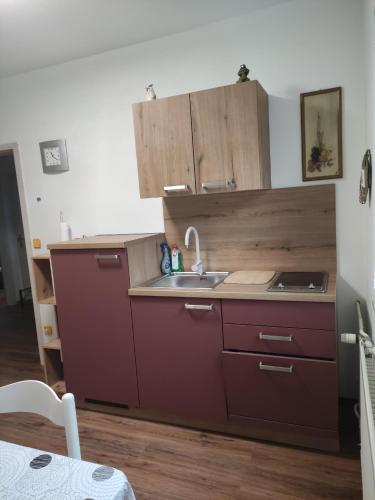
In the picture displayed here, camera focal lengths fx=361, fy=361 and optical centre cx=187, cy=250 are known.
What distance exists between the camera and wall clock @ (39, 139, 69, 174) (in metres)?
2.91

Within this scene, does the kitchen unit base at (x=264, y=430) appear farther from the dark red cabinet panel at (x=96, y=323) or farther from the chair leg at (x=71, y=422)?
the chair leg at (x=71, y=422)

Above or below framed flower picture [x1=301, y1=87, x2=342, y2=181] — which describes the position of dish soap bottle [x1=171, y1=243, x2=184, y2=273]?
below

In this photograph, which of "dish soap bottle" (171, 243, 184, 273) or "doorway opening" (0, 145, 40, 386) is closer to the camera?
"dish soap bottle" (171, 243, 184, 273)

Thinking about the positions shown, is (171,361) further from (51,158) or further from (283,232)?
(51,158)

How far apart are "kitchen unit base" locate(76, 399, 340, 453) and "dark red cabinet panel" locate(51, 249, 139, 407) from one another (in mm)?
228

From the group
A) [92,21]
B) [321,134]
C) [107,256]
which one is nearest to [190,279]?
[107,256]

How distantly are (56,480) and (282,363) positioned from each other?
131 centimetres

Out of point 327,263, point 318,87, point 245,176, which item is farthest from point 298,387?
point 318,87

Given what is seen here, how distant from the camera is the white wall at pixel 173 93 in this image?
2.08m

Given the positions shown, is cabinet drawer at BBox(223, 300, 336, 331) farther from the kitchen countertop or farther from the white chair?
the white chair

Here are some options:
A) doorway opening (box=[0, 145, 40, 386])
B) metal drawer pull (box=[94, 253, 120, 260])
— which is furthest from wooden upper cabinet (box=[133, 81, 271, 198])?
doorway opening (box=[0, 145, 40, 386])

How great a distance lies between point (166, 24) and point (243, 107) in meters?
0.85

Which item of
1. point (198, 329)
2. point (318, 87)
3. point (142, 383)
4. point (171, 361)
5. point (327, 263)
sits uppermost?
point (318, 87)

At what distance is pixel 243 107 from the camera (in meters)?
1.96
